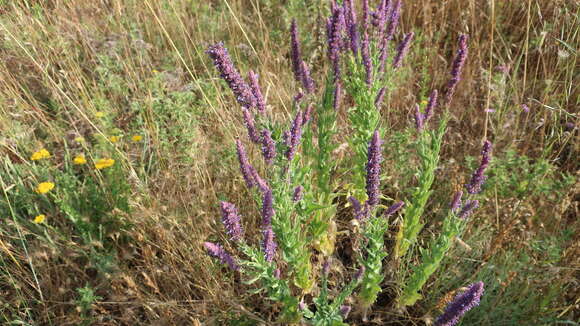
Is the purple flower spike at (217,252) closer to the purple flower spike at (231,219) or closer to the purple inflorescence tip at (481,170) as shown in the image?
the purple flower spike at (231,219)

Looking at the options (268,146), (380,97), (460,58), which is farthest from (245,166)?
(460,58)

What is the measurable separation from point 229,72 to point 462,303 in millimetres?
1192

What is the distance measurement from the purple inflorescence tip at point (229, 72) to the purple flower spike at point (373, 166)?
1.69 ft

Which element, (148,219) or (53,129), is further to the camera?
(53,129)

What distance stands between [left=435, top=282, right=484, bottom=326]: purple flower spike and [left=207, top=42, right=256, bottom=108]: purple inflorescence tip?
1048 millimetres

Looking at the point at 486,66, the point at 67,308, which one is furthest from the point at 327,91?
the point at 486,66

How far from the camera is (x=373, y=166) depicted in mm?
1529

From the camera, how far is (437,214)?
257 centimetres

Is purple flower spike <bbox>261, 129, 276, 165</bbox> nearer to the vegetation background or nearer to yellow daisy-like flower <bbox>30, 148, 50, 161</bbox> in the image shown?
the vegetation background

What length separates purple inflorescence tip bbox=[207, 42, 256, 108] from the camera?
5.14ft

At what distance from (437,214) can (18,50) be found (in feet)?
11.5

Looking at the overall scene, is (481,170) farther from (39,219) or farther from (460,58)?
(39,219)

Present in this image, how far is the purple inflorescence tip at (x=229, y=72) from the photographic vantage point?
1566 mm

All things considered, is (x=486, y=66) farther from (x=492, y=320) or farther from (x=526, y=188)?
(x=492, y=320)
